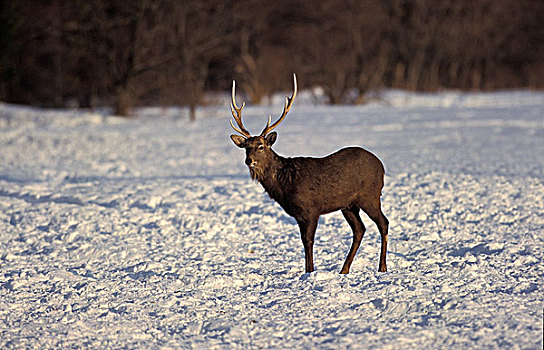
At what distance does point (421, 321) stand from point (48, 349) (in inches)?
122

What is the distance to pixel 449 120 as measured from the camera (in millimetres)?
22578

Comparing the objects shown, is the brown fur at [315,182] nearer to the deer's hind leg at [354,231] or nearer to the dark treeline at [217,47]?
the deer's hind leg at [354,231]

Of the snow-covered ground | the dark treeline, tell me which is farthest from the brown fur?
the dark treeline

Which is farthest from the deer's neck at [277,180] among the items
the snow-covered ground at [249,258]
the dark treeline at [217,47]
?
the dark treeline at [217,47]

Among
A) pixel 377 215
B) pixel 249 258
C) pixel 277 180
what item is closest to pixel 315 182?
pixel 277 180

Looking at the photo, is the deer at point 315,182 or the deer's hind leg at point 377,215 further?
the deer's hind leg at point 377,215

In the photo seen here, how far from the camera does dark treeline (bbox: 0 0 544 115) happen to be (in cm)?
2802

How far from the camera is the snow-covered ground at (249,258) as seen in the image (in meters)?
5.27

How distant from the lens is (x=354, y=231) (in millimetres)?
6789

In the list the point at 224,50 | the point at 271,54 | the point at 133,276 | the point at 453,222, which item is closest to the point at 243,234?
the point at 133,276

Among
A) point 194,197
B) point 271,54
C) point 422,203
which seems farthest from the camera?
point 271,54

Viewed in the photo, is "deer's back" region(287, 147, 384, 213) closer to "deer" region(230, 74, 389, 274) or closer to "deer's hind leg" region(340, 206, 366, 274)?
"deer" region(230, 74, 389, 274)

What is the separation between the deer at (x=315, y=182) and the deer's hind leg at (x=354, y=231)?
0.04 ft

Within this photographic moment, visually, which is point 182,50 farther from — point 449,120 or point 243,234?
point 243,234
